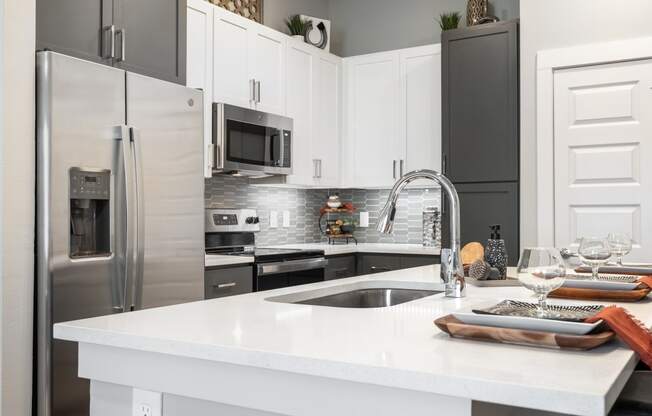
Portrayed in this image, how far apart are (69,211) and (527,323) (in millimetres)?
2012

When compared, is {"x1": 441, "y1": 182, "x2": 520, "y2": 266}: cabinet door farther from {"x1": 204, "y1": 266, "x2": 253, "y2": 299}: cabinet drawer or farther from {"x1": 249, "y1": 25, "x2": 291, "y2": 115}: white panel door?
{"x1": 204, "y1": 266, "x2": 253, "y2": 299}: cabinet drawer

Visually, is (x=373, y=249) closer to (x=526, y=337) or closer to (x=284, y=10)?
(x=284, y=10)

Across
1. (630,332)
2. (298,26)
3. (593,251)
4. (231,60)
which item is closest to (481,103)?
(298,26)

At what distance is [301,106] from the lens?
4.84 m

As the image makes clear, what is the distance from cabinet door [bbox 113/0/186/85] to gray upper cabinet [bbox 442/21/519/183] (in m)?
1.98

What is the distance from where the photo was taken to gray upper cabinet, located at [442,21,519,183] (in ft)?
14.4

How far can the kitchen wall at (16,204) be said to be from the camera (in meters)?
2.49

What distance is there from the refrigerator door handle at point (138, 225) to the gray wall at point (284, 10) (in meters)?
2.41

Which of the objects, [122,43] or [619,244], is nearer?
[619,244]

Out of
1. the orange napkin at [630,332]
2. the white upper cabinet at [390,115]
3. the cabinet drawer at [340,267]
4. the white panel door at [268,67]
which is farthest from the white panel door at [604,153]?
the orange napkin at [630,332]

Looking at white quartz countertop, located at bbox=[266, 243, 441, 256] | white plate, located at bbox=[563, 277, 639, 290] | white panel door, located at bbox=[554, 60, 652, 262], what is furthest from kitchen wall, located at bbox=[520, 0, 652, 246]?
white plate, located at bbox=[563, 277, 639, 290]

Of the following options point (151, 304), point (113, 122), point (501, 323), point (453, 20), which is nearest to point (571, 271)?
point (501, 323)

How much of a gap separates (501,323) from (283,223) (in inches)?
153

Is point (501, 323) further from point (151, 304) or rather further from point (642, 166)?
point (642, 166)
